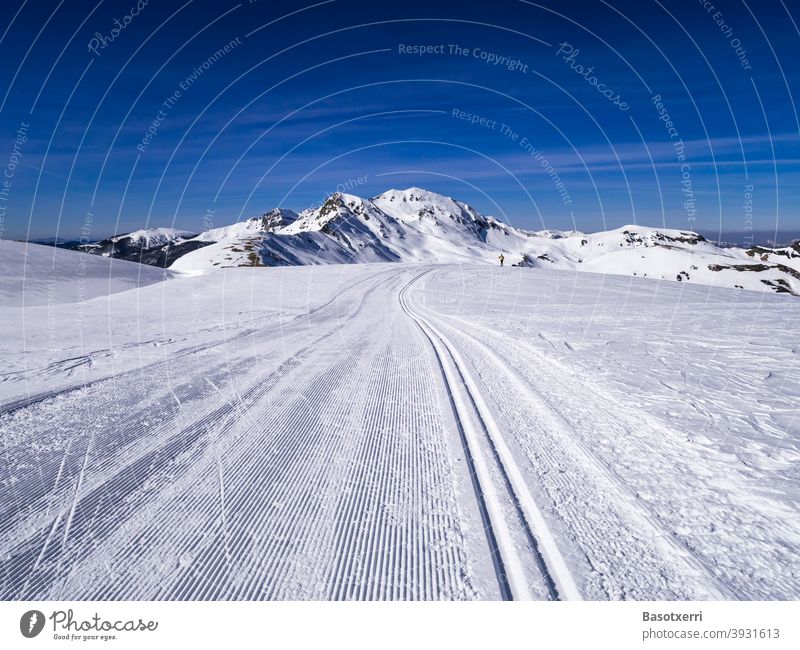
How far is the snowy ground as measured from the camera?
2.51 m

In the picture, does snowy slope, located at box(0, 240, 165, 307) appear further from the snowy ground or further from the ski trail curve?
the ski trail curve

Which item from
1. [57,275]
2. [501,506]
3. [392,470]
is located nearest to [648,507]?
[501,506]

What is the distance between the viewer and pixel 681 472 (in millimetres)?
3686

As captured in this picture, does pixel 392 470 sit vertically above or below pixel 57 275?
below

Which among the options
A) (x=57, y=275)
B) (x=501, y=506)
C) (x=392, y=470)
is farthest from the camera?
(x=57, y=275)

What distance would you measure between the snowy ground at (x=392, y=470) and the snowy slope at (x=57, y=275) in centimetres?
965

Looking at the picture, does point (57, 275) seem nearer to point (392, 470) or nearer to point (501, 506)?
point (392, 470)

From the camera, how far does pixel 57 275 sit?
19.7 m

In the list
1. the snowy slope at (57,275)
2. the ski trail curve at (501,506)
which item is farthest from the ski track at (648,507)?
the snowy slope at (57,275)

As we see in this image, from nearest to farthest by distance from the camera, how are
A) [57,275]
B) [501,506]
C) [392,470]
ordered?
[501,506], [392,470], [57,275]

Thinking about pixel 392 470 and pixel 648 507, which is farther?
pixel 392 470

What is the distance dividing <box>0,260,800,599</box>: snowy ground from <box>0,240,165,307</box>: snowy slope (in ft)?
31.7

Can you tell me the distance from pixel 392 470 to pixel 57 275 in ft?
75.4
